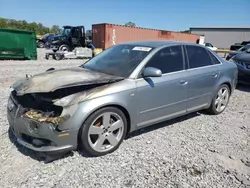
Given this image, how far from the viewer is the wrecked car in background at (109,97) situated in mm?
2840

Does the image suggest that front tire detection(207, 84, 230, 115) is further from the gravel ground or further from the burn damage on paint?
the burn damage on paint

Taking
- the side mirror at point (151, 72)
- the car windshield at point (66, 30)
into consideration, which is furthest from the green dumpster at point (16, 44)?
the side mirror at point (151, 72)

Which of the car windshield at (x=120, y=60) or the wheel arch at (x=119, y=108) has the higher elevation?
the car windshield at (x=120, y=60)

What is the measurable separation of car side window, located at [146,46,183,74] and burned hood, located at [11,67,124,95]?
0.73 meters

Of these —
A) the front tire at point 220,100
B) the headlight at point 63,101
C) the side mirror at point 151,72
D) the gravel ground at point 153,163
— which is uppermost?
the side mirror at point 151,72

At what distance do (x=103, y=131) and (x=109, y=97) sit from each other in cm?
48

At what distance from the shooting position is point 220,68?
4.80 meters

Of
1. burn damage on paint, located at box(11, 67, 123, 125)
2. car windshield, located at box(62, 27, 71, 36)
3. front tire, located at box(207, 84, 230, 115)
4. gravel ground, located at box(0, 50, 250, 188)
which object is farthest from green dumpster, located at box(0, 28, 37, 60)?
front tire, located at box(207, 84, 230, 115)

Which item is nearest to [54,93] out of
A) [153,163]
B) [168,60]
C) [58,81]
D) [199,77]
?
[58,81]

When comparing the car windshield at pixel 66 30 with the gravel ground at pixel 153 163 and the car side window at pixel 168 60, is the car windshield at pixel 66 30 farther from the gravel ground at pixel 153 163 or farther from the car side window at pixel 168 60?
the car side window at pixel 168 60

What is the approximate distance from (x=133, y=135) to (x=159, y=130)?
0.53 meters

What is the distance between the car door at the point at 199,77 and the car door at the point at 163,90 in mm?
187

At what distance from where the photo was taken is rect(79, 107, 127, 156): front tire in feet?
9.78

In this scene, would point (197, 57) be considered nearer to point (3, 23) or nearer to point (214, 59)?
point (214, 59)
